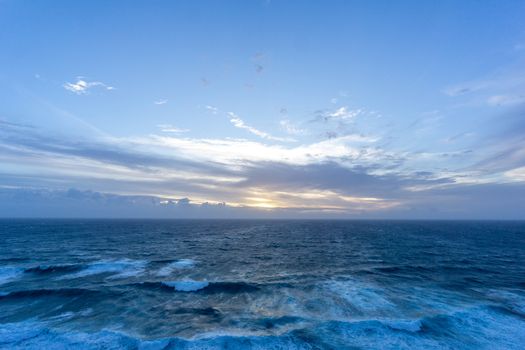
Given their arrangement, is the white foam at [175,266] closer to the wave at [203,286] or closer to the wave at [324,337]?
the wave at [203,286]

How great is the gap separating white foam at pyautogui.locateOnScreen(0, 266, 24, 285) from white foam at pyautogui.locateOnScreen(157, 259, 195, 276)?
20.8 meters

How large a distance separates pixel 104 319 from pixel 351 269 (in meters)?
37.6

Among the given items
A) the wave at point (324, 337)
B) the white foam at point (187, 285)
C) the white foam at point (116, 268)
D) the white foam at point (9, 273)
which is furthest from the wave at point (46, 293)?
the white foam at point (187, 285)

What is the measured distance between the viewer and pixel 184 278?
133ft

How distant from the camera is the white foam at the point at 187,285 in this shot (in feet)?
118

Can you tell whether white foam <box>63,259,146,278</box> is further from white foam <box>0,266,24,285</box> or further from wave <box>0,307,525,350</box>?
wave <box>0,307,525,350</box>

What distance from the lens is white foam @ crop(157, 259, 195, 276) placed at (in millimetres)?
44103

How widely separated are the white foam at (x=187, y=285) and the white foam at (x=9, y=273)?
24.0 m

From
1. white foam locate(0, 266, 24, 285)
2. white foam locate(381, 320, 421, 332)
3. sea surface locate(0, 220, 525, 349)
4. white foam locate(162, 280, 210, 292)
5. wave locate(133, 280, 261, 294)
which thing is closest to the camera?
sea surface locate(0, 220, 525, 349)

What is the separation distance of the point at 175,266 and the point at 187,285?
42.3 ft

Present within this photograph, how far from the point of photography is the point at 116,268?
46844 mm

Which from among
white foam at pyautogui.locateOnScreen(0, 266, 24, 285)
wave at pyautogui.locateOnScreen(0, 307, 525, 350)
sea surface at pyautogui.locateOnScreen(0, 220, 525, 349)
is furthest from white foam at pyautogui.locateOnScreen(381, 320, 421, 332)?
white foam at pyautogui.locateOnScreen(0, 266, 24, 285)

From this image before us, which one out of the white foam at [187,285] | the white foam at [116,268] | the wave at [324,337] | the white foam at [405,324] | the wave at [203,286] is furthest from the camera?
the white foam at [116,268]

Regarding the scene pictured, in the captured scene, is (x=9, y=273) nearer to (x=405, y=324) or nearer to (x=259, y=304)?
(x=259, y=304)
